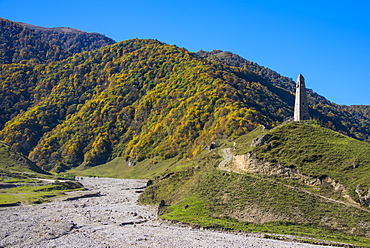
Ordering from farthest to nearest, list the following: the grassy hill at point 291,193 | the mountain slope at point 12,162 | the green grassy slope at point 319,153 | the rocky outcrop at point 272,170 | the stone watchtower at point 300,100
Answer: the mountain slope at point 12,162 < the stone watchtower at point 300,100 < the rocky outcrop at point 272,170 < the green grassy slope at point 319,153 < the grassy hill at point 291,193

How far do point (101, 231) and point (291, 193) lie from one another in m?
31.0

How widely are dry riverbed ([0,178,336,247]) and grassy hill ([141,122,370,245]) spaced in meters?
4.53

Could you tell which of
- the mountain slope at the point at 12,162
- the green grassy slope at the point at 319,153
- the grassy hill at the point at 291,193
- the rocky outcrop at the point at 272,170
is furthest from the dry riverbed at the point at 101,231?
the mountain slope at the point at 12,162

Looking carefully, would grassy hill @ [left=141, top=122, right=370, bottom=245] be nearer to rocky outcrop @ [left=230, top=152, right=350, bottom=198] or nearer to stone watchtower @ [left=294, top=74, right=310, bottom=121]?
rocky outcrop @ [left=230, top=152, right=350, bottom=198]

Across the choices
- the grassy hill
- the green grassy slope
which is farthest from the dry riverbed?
the green grassy slope

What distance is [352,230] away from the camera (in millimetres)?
50281

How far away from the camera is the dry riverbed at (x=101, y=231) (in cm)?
4888

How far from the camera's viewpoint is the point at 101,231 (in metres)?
57.1

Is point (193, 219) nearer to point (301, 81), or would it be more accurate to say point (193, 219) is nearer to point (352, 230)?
point (352, 230)

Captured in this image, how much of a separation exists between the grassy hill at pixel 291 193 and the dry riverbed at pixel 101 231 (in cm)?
453

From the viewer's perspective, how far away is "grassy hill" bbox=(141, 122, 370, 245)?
53.2 m

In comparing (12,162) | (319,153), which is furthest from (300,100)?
(12,162)

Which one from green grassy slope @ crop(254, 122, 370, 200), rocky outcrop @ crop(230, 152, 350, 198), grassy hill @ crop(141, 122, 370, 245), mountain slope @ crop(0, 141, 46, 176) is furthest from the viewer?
mountain slope @ crop(0, 141, 46, 176)

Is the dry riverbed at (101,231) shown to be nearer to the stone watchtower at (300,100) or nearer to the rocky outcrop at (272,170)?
the rocky outcrop at (272,170)
